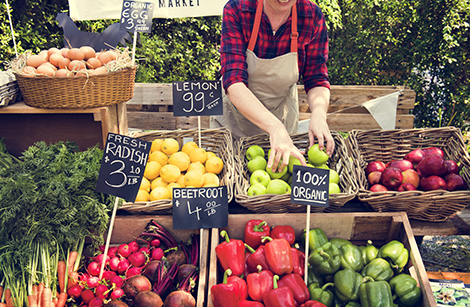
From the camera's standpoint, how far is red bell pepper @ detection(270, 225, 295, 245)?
2.00 metres

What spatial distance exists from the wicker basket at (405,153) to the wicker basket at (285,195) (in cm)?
8

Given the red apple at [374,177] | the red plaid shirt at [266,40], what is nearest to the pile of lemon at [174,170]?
the red plaid shirt at [266,40]

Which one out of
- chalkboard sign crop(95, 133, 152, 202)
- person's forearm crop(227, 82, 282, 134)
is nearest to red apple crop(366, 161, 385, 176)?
person's forearm crop(227, 82, 282, 134)

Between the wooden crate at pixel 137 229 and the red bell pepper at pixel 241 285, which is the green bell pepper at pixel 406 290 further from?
the wooden crate at pixel 137 229

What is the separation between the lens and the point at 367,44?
5.78 metres

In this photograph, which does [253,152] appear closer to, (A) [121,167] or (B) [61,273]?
(A) [121,167]

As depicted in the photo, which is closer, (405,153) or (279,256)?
(279,256)

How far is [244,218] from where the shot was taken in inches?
82.4

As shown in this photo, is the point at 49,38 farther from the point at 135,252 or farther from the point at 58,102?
the point at 135,252

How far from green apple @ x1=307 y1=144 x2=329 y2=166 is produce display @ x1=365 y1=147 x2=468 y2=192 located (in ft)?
1.07

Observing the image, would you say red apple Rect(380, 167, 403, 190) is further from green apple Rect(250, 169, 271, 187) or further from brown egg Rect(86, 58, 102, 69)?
brown egg Rect(86, 58, 102, 69)

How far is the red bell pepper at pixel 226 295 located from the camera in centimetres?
166

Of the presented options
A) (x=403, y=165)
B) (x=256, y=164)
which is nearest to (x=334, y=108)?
(x=403, y=165)

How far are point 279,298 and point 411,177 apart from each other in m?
1.16
